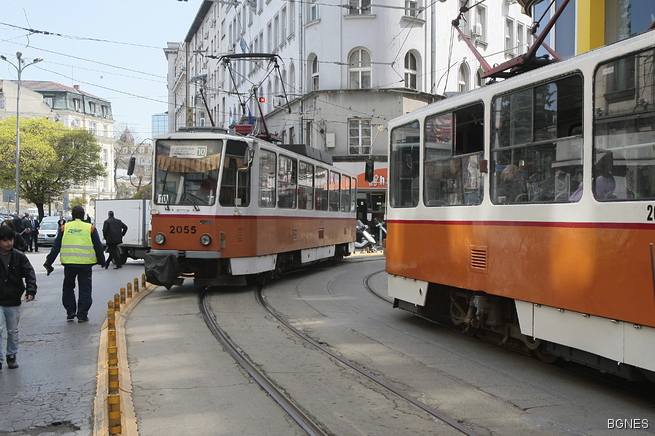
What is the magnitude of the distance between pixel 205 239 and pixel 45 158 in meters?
45.8

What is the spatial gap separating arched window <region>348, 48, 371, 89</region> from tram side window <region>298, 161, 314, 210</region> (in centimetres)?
1690

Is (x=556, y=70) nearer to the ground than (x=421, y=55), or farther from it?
nearer to the ground

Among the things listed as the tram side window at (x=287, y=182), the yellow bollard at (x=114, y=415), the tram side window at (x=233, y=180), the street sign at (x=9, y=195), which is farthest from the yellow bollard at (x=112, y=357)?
the street sign at (x=9, y=195)

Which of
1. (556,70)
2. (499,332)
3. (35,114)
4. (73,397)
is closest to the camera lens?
(73,397)

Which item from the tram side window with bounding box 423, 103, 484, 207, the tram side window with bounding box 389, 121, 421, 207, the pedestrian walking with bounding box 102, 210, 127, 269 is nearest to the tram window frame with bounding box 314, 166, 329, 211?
the pedestrian walking with bounding box 102, 210, 127, 269

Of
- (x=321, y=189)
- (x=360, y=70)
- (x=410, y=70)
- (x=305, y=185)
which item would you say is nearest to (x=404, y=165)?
(x=305, y=185)

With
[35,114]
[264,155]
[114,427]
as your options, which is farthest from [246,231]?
[35,114]

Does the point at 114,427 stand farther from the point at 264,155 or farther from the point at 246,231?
the point at 264,155

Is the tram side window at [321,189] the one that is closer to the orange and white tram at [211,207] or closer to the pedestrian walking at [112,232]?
the orange and white tram at [211,207]

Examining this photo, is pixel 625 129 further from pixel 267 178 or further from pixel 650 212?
pixel 267 178

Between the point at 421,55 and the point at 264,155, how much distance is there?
2104 cm

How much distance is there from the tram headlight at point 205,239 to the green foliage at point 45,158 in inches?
1765

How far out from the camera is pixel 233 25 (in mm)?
51406

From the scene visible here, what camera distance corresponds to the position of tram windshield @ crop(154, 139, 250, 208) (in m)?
13.1
